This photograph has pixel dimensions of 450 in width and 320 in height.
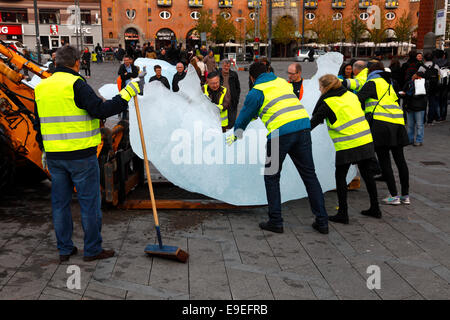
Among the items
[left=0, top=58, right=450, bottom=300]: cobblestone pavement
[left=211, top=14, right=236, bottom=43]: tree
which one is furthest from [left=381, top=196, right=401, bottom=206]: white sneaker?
[left=211, top=14, right=236, bottom=43]: tree

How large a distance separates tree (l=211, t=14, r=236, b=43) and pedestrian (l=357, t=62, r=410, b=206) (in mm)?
53819

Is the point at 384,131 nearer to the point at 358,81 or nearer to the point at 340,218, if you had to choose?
the point at 358,81

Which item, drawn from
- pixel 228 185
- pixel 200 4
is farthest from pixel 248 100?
pixel 200 4

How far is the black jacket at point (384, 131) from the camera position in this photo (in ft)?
18.7

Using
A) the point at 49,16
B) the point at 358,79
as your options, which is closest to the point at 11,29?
the point at 49,16

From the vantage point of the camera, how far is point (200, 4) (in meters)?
63.2

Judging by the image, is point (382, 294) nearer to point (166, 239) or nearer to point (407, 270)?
point (407, 270)

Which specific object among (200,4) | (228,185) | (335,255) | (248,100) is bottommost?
(335,255)

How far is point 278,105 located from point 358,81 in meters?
2.09

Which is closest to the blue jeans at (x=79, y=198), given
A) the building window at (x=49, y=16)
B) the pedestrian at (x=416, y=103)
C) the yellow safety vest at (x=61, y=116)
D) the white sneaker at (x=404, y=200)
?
the yellow safety vest at (x=61, y=116)

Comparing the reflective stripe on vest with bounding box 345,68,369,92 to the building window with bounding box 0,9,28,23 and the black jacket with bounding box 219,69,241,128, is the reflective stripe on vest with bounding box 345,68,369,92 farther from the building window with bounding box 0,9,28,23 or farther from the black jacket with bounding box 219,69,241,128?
the building window with bounding box 0,9,28,23

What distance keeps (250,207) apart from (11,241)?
2.78m

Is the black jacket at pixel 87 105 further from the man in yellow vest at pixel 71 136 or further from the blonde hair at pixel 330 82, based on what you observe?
the blonde hair at pixel 330 82

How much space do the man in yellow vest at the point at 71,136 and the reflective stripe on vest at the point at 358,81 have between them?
3.24 m
